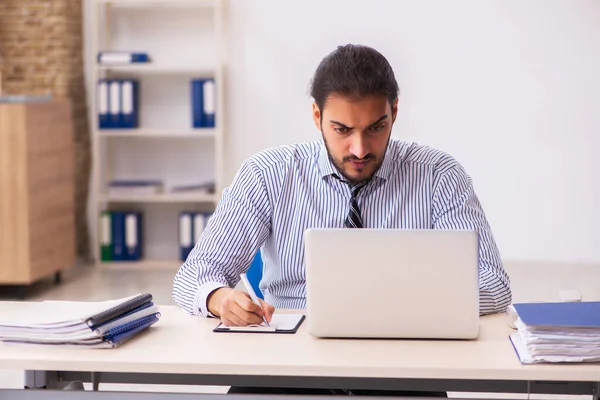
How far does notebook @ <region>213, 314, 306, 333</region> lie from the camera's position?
6.23 ft

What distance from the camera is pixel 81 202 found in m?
6.68

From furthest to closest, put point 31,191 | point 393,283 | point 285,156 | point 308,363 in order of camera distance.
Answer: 1. point 31,191
2. point 285,156
3. point 393,283
4. point 308,363

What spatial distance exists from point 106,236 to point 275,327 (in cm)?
465

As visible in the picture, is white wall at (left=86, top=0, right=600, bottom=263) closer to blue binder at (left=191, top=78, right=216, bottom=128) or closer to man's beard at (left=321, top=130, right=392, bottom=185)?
blue binder at (left=191, top=78, right=216, bottom=128)

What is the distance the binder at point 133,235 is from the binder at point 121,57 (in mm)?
1022

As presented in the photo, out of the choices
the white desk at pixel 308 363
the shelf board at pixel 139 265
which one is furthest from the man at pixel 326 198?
the shelf board at pixel 139 265

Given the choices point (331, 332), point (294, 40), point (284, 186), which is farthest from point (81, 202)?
point (331, 332)

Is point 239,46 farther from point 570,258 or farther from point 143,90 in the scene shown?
point 570,258

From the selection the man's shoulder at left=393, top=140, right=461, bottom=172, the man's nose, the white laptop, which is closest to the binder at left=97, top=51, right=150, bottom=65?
the man's shoulder at left=393, top=140, right=461, bottom=172

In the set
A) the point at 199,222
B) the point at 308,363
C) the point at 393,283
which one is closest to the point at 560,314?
the point at 393,283

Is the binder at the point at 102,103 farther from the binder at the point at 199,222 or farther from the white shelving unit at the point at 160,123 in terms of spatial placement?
the binder at the point at 199,222

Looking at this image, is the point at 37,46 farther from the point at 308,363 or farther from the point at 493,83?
the point at 308,363

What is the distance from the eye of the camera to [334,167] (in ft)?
7.59

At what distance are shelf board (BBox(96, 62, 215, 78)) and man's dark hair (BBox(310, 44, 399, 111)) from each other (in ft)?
13.4
